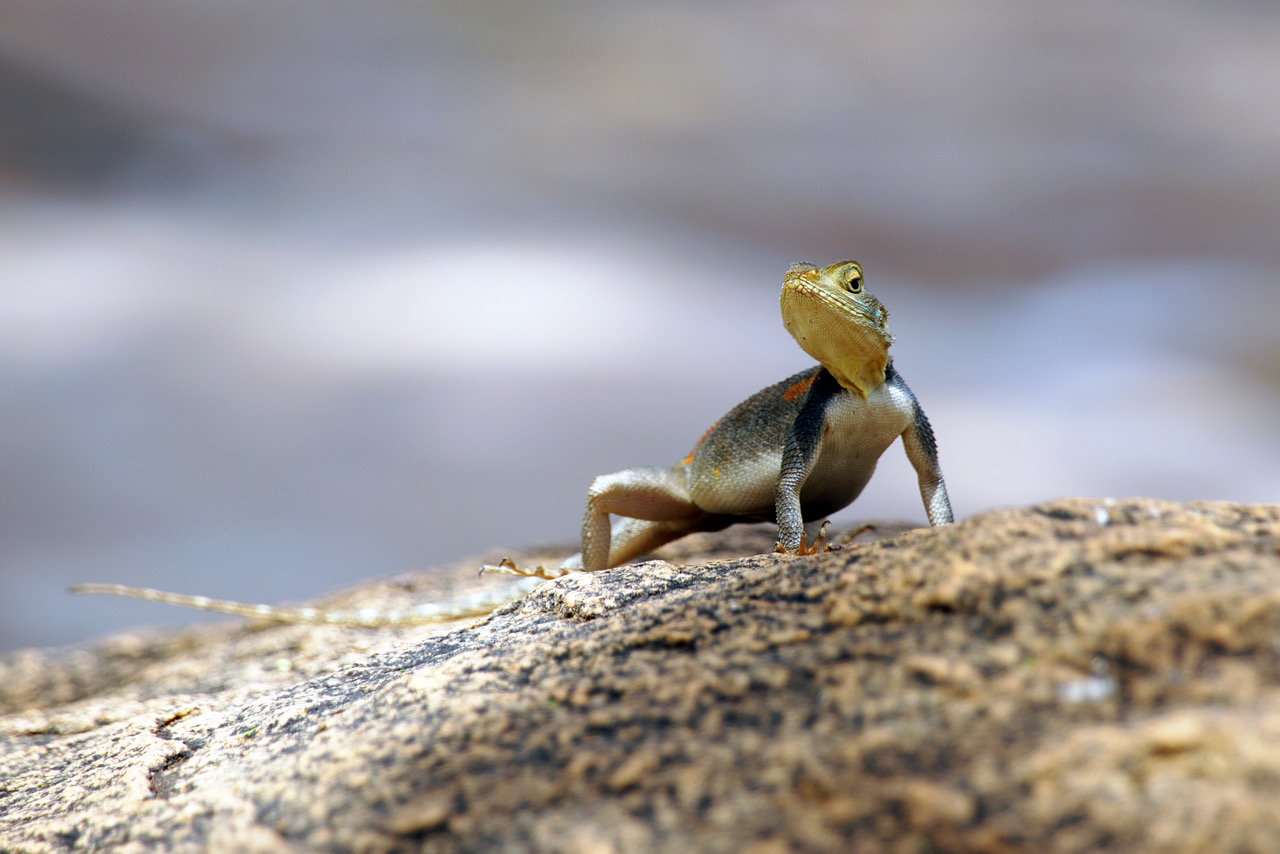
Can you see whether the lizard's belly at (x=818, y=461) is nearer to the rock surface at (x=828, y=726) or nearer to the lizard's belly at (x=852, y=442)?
the lizard's belly at (x=852, y=442)

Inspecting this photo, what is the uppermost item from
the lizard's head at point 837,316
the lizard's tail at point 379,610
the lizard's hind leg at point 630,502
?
the lizard's head at point 837,316

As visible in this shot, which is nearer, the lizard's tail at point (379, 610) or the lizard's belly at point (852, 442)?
the lizard's belly at point (852, 442)

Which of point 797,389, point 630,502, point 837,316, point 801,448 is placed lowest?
point 630,502

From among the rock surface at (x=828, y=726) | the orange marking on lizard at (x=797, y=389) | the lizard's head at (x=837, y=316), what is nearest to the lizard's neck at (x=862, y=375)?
the lizard's head at (x=837, y=316)

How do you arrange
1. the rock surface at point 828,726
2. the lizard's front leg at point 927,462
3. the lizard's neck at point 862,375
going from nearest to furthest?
the rock surface at point 828,726, the lizard's neck at point 862,375, the lizard's front leg at point 927,462

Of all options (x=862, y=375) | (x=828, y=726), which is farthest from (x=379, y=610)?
(x=828, y=726)

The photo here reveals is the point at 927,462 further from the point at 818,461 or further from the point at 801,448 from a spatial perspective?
the point at 801,448

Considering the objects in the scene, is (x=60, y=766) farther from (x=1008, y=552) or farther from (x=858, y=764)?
(x=1008, y=552)
